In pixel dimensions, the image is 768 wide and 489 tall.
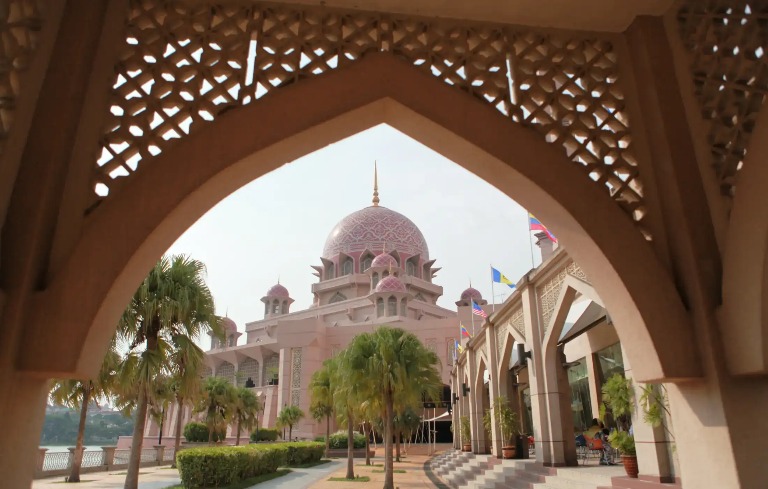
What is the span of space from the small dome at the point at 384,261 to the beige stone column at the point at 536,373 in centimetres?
3112

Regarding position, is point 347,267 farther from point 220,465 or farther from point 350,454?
point 220,465

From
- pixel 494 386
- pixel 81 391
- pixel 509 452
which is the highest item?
pixel 494 386

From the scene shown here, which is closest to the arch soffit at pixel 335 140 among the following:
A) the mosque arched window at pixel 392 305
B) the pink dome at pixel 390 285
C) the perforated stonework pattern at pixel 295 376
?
the perforated stonework pattern at pixel 295 376

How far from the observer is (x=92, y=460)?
19938mm

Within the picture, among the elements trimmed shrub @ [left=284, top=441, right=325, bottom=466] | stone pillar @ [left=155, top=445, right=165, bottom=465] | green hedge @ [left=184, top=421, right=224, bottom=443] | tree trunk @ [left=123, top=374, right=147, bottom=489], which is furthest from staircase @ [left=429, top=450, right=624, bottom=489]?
green hedge @ [left=184, top=421, right=224, bottom=443]

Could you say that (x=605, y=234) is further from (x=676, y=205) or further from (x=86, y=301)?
(x=86, y=301)

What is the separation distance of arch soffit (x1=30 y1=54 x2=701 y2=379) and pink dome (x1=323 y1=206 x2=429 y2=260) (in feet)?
141

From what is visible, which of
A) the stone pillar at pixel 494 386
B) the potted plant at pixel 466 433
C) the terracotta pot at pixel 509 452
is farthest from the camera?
the potted plant at pixel 466 433

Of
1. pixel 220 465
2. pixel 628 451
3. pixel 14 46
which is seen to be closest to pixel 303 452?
pixel 220 465

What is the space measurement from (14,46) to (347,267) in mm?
45258

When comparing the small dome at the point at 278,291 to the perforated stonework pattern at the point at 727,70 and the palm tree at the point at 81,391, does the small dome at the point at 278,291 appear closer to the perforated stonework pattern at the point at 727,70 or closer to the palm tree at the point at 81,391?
the palm tree at the point at 81,391

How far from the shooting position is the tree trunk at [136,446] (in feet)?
31.0

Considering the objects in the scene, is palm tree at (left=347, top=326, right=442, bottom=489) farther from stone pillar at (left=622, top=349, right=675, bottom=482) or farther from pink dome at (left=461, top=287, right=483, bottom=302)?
pink dome at (left=461, top=287, right=483, bottom=302)

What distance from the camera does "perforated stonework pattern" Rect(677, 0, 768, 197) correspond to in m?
3.52
